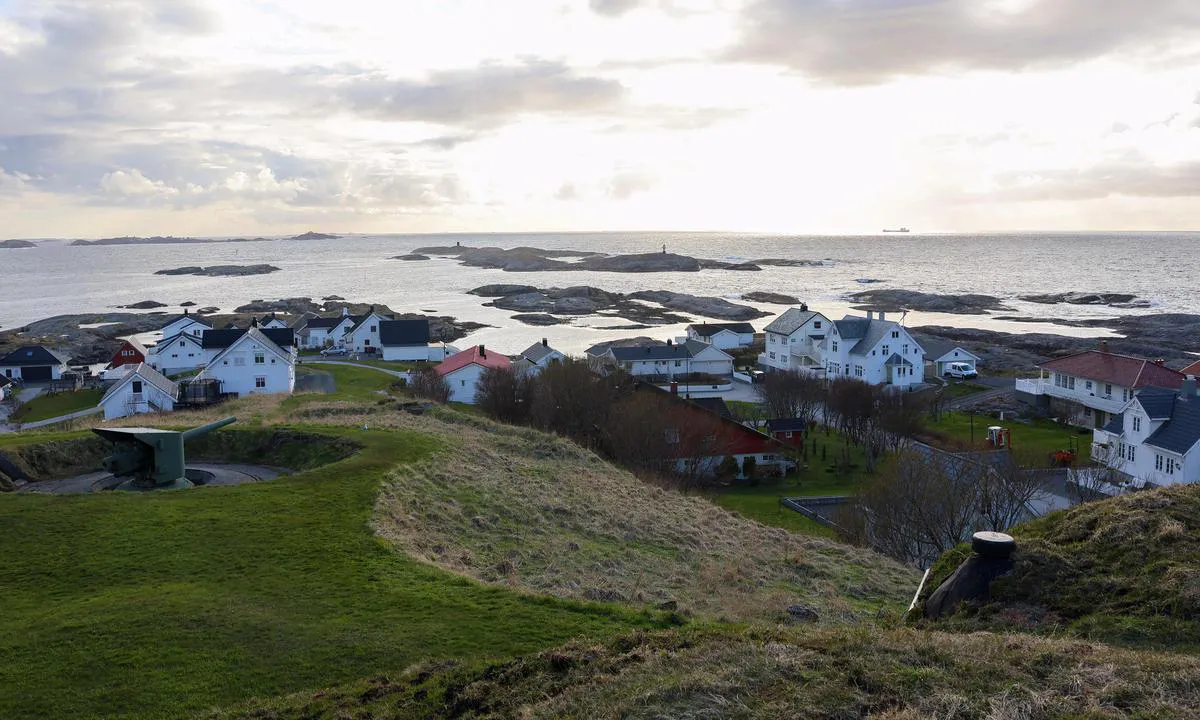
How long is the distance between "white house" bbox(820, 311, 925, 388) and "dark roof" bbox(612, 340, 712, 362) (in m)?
11.3

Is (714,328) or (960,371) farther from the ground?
(714,328)

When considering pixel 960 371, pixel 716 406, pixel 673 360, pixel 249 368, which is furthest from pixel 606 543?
pixel 960 371

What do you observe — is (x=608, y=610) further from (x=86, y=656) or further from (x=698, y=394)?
(x=698, y=394)

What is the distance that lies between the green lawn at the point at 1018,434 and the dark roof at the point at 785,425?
7110mm

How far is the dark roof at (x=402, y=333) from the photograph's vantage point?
245 feet

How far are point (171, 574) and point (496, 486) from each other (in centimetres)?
1048

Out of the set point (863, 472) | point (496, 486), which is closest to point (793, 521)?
point (863, 472)

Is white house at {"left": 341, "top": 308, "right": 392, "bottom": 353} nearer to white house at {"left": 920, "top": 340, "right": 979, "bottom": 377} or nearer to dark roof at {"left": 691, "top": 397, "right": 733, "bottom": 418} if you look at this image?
dark roof at {"left": 691, "top": 397, "right": 733, "bottom": 418}

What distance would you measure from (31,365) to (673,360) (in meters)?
50.2

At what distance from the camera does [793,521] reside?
3192cm

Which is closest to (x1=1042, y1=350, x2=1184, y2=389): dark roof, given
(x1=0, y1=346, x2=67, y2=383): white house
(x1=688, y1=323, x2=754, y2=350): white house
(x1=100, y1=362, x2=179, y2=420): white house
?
(x1=688, y1=323, x2=754, y2=350): white house

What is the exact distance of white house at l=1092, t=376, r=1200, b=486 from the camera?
1288 inches

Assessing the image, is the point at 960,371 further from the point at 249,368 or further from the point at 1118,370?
the point at 249,368

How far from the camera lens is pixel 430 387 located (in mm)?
49406
